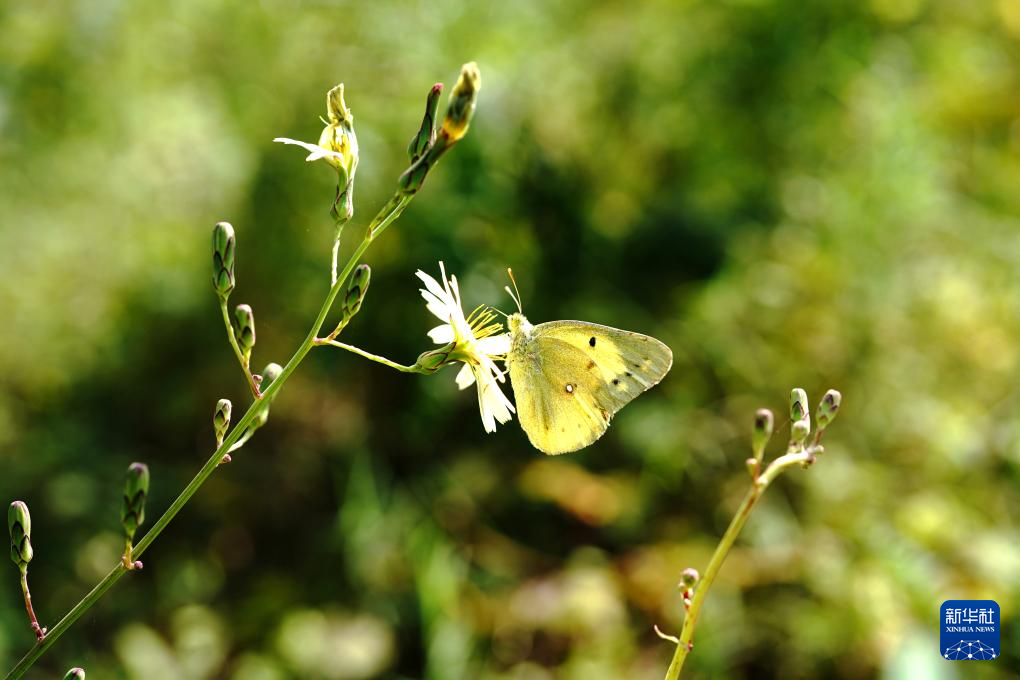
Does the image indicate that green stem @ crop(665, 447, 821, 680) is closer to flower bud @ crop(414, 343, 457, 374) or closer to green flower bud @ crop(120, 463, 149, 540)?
flower bud @ crop(414, 343, 457, 374)

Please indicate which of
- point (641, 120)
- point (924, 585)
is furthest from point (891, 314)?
point (641, 120)

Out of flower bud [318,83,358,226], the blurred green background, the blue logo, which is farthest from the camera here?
the blurred green background

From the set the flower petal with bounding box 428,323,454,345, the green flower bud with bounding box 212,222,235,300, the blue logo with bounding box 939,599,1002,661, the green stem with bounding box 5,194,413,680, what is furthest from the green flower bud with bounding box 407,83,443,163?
the blue logo with bounding box 939,599,1002,661

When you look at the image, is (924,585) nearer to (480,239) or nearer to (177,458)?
(480,239)

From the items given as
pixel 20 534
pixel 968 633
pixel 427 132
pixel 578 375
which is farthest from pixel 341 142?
pixel 968 633

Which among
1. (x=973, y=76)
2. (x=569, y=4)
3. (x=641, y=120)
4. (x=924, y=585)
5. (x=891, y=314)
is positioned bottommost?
(x=924, y=585)

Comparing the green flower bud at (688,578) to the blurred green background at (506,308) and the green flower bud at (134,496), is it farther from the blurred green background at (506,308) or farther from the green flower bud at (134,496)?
the blurred green background at (506,308)

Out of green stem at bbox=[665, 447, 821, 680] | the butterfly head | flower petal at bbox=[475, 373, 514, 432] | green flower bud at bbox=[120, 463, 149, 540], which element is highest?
the butterfly head
